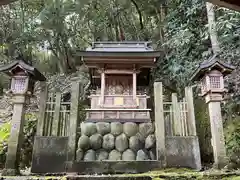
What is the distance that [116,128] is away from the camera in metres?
8.20

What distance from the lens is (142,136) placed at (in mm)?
8000

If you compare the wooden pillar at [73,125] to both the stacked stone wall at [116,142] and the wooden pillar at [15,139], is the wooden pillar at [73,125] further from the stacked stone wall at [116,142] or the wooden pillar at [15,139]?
the stacked stone wall at [116,142]

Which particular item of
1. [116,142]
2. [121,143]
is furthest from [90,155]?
[121,143]

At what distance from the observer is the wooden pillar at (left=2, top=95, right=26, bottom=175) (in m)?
5.40

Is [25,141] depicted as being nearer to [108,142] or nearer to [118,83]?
[108,142]

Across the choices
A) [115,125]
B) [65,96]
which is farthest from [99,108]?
[65,96]

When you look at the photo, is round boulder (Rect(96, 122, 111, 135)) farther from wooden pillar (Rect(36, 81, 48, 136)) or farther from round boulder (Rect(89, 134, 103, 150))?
wooden pillar (Rect(36, 81, 48, 136))

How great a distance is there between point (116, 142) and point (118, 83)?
360cm

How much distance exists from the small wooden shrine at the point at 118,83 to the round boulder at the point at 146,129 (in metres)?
0.58

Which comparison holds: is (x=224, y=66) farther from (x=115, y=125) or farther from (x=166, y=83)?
(x=166, y=83)

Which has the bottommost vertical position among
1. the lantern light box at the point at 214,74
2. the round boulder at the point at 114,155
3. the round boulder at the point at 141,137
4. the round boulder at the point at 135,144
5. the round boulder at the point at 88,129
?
the round boulder at the point at 114,155

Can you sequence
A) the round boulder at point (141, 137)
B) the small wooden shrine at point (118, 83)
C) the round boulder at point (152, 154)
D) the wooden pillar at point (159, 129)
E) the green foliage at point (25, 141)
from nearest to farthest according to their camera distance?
the wooden pillar at point (159, 129) < the round boulder at point (152, 154) < the round boulder at point (141, 137) < the green foliage at point (25, 141) < the small wooden shrine at point (118, 83)

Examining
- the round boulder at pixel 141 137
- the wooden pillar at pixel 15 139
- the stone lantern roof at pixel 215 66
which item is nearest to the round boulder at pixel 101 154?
the round boulder at pixel 141 137

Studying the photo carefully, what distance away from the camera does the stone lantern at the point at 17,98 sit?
545 cm
